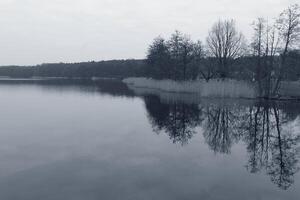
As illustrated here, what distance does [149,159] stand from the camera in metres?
11.0

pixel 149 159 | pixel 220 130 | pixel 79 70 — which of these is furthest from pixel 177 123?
pixel 79 70

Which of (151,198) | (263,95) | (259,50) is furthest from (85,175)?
(259,50)

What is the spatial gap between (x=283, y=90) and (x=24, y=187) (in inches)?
1558

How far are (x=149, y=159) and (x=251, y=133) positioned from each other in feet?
21.4

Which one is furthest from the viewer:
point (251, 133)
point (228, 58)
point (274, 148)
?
point (228, 58)

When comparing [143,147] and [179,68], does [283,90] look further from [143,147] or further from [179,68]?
[143,147]

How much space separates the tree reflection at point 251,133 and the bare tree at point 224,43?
3009 cm

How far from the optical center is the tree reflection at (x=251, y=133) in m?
10.4

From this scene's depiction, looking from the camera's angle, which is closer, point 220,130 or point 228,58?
point 220,130

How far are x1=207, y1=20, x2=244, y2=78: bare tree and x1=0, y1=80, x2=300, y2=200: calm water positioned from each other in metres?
33.9

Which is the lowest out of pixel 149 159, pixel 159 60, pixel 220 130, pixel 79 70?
pixel 220 130

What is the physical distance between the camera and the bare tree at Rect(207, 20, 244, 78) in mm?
52469

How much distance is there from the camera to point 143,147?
12.8m

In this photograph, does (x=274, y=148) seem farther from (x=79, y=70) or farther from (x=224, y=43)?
(x=79, y=70)
